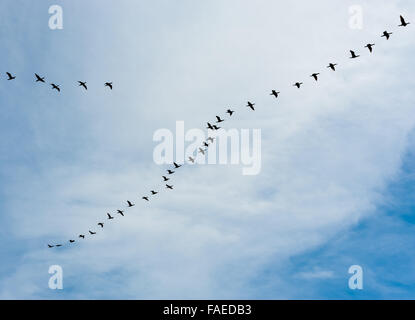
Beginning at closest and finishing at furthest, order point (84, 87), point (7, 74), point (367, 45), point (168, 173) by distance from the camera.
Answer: point (367, 45), point (7, 74), point (84, 87), point (168, 173)

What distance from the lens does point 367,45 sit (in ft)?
209
